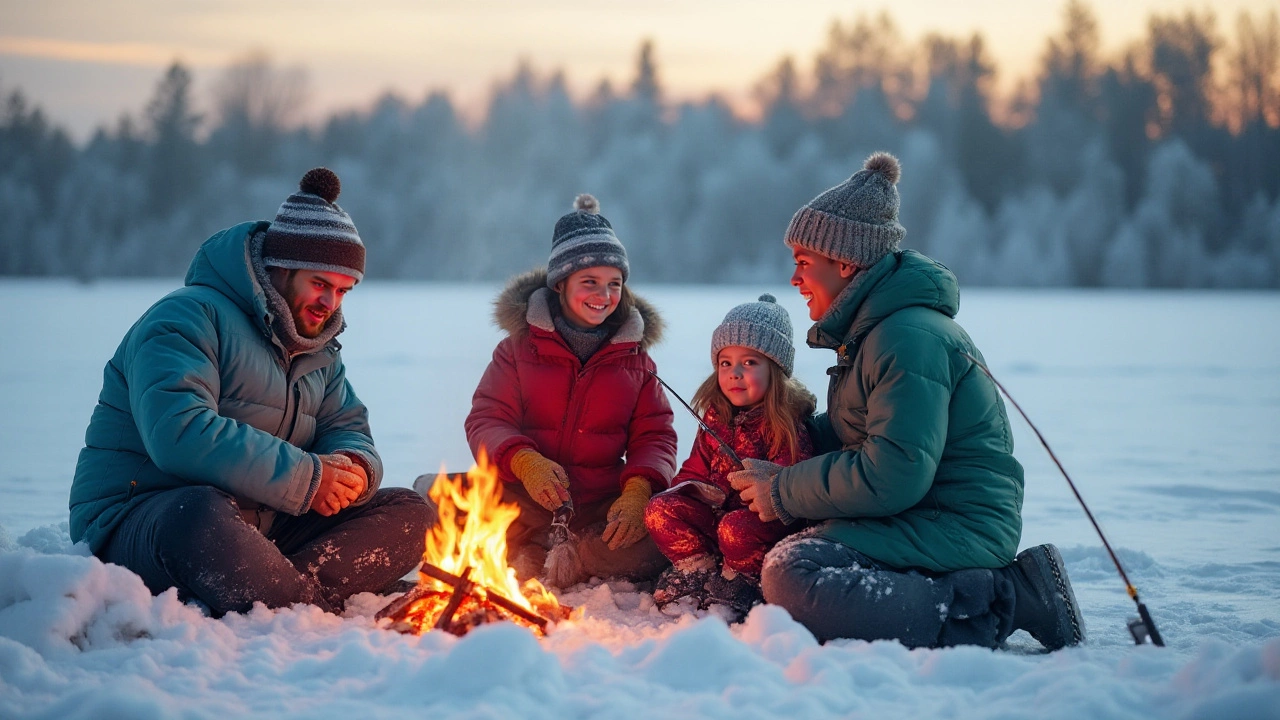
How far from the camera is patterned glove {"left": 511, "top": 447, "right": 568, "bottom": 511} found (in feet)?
14.0

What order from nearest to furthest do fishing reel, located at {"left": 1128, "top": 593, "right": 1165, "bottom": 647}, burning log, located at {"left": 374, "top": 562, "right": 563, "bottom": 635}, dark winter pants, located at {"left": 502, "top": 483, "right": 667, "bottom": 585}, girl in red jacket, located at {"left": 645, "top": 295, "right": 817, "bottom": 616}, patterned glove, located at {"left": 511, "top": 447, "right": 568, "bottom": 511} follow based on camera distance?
fishing reel, located at {"left": 1128, "top": 593, "right": 1165, "bottom": 647} < burning log, located at {"left": 374, "top": 562, "right": 563, "bottom": 635} < girl in red jacket, located at {"left": 645, "top": 295, "right": 817, "bottom": 616} < patterned glove, located at {"left": 511, "top": 447, "right": 568, "bottom": 511} < dark winter pants, located at {"left": 502, "top": 483, "right": 667, "bottom": 585}

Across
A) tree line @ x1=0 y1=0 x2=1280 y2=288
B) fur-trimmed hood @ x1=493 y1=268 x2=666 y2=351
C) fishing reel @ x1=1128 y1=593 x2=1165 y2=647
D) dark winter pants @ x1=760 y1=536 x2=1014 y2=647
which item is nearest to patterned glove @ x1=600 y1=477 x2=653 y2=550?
fur-trimmed hood @ x1=493 y1=268 x2=666 y2=351

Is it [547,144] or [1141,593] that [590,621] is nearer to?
[1141,593]

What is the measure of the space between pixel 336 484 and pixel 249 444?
33 centimetres

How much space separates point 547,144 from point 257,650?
55.9m

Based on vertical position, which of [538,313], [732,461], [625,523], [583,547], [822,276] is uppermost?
[822,276]

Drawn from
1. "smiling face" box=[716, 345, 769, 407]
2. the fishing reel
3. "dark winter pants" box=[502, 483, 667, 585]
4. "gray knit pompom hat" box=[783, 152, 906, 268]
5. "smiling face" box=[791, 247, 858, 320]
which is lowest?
"dark winter pants" box=[502, 483, 667, 585]

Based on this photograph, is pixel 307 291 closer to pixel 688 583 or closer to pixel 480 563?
pixel 480 563

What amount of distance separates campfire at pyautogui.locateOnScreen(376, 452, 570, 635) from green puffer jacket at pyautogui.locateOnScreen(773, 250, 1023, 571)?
0.89 m

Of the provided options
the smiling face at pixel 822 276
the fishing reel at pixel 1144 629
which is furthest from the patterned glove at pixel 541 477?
the fishing reel at pixel 1144 629

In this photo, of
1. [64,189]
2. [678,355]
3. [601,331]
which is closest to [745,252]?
[64,189]

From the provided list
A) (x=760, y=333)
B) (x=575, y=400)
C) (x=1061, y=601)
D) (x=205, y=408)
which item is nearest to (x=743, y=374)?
(x=760, y=333)

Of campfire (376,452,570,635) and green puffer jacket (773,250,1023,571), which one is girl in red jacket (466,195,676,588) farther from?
green puffer jacket (773,250,1023,571)

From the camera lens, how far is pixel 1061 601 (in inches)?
137
